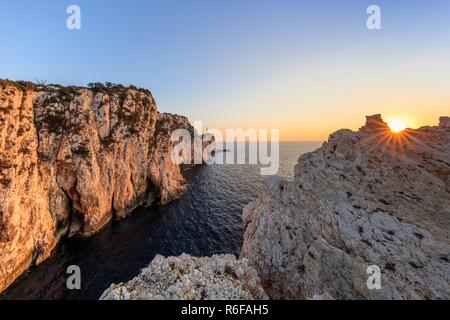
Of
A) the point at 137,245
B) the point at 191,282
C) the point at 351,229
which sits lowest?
the point at 137,245

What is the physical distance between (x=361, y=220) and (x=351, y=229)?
124cm

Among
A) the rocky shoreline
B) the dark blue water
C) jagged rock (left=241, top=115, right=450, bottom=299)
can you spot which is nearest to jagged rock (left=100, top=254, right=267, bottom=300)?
the rocky shoreline

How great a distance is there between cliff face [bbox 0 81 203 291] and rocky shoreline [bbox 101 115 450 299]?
25.0 m

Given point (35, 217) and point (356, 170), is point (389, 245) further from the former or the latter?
point (35, 217)

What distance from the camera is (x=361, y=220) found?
15578 millimetres

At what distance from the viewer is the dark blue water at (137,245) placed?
23.8 meters

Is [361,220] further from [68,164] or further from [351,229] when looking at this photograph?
[68,164]

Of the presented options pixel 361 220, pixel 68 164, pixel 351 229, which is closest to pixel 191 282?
pixel 351 229

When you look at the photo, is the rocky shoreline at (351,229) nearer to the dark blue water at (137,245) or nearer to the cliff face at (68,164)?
the dark blue water at (137,245)

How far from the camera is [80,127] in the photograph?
115 feet

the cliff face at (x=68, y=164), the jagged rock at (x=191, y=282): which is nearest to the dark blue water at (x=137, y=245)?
the cliff face at (x=68, y=164)

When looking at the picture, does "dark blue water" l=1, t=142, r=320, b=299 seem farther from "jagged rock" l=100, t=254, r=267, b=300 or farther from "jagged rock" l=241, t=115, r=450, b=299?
"jagged rock" l=241, t=115, r=450, b=299

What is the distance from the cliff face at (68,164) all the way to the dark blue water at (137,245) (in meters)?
2.52
